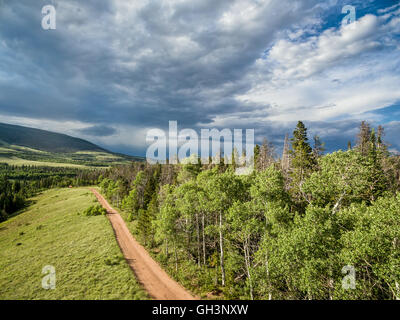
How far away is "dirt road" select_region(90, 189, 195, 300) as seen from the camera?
22.2 metres

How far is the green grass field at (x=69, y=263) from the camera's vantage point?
2230cm

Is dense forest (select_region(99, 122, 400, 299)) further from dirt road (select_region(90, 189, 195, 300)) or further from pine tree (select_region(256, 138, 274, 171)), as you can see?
pine tree (select_region(256, 138, 274, 171))

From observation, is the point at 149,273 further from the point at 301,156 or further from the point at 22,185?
the point at 22,185

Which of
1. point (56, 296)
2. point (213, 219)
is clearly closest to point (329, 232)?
point (213, 219)

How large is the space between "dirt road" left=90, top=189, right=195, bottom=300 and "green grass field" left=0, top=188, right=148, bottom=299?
1.31 meters

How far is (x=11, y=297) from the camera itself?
72.3ft

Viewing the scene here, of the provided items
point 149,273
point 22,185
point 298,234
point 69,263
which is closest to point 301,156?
point 298,234

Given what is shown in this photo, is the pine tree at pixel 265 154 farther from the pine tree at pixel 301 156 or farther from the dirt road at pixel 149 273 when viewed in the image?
the dirt road at pixel 149 273

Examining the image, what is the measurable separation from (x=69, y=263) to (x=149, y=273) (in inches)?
561

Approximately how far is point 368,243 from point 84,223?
5958 cm

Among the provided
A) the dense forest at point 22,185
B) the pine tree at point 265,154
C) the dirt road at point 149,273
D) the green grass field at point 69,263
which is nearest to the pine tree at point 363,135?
the pine tree at point 265,154

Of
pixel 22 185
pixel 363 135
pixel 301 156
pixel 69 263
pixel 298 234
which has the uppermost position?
pixel 363 135

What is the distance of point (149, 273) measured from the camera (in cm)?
2683
